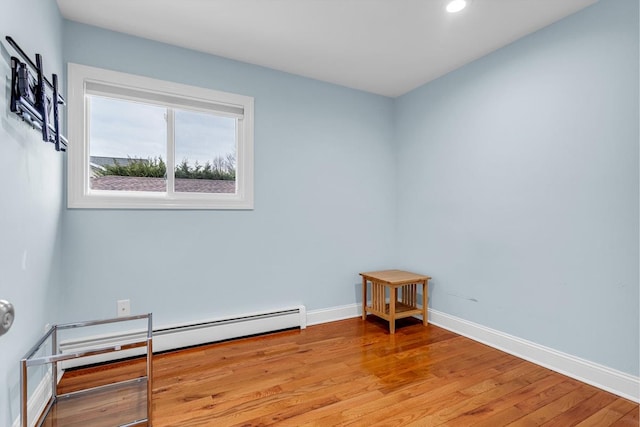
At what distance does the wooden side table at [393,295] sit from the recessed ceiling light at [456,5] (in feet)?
6.98

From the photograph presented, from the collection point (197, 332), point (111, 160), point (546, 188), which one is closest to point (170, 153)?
point (111, 160)

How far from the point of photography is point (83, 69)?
7.30ft

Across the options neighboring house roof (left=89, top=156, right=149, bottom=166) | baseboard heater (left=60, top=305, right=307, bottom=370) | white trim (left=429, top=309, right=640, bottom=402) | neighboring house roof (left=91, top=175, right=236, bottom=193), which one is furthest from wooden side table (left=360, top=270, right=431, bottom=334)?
neighboring house roof (left=89, top=156, right=149, bottom=166)

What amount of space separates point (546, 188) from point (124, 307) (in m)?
3.20

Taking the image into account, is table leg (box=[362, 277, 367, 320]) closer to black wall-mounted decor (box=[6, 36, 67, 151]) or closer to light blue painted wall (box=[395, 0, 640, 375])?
light blue painted wall (box=[395, 0, 640, 375])

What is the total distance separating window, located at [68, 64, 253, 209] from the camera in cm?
225

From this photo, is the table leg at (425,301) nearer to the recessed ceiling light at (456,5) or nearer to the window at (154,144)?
the window at (154,144)

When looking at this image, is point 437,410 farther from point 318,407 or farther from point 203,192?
point 203,192

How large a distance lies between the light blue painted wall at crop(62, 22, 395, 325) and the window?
0.09 meters

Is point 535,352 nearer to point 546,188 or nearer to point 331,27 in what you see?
point 546,188

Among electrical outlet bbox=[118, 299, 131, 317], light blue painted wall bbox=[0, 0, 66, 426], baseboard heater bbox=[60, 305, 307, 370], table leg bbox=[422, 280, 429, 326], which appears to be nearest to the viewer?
light blue painted wall bbox=[0, 0, 66, 426]

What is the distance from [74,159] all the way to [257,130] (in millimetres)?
1371

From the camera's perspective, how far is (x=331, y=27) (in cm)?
230

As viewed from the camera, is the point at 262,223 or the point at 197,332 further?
the point at 262,223
